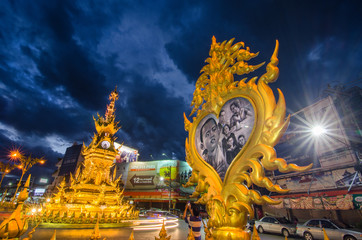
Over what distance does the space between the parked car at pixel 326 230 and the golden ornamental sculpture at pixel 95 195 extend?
1009 centimetres

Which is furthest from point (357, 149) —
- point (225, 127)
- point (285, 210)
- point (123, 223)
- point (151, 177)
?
point (151, 177)

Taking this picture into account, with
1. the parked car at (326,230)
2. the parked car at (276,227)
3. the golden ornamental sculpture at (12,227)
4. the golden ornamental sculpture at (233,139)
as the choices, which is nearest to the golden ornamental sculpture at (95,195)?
the golden ornamental sculpture at (12,227)

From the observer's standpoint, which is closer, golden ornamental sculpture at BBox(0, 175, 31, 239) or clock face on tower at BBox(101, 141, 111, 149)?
golden ornamental sculpture at BBox(0, 175, 31, 239)

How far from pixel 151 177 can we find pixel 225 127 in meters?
37.8

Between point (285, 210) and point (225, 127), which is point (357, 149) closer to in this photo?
point (285, 210)

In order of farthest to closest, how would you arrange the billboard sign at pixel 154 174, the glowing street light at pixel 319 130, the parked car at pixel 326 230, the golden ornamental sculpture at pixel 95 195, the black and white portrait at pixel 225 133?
the billboard sign at pixel 154 174
the glowing street light at pixel 319 130
the golden ornamental sculpture at pixel 95 195
the parked car at pixel 326 230
the black and white portrait at pixel 225 133

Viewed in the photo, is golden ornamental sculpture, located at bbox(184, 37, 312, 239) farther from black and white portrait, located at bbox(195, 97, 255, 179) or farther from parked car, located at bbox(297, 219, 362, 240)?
parked car, located at bbox(297, 219, 362, 240)

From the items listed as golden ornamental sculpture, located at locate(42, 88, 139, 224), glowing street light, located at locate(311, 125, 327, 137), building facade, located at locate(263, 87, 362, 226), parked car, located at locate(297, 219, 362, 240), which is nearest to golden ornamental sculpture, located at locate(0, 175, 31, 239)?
golden ornamental sculpture, located at locate(42, 88, 139, 224)

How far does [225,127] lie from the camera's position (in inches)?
106

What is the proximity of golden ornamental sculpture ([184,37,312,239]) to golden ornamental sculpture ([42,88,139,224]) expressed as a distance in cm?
721

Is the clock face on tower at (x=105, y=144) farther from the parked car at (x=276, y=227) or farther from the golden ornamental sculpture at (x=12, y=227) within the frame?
the parked car at (x=276, y=227)

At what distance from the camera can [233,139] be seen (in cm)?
251

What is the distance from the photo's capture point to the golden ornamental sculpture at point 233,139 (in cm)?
195

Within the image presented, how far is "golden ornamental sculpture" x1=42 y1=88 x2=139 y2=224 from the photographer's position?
8497mm
